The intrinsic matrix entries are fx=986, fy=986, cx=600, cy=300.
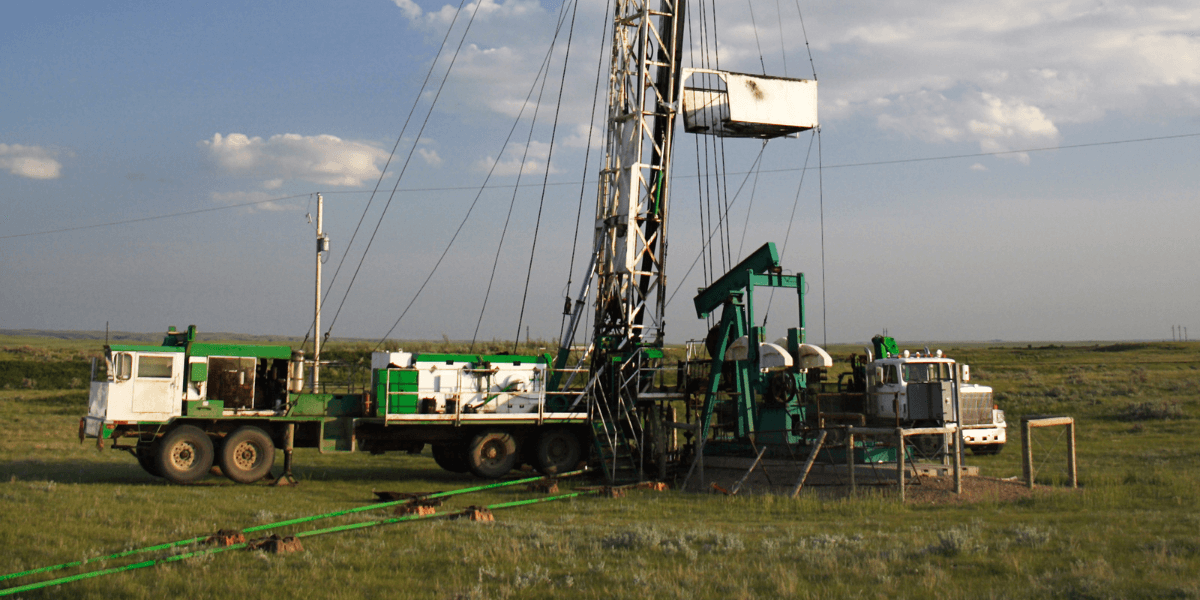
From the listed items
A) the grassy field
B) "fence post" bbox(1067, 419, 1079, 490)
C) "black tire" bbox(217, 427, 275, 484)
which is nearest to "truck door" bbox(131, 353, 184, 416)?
"black tire" bbox(217, 427, 275, 484)

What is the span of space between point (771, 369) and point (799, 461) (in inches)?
90.8

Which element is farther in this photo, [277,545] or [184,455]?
[184,455]

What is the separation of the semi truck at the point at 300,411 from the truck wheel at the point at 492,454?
0.03 meters

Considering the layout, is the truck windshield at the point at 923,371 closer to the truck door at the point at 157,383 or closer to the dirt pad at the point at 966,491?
the dirt pad at the point at 966,491

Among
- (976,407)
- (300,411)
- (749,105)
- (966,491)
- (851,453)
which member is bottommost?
Result: (966,491)

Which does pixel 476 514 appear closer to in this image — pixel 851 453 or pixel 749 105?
pixel 851 453

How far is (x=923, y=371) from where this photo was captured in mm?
23062

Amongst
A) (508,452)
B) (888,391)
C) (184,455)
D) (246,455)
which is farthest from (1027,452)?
(184,455)

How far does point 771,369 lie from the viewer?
72.5 feet

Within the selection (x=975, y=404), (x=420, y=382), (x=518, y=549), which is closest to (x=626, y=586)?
(x=518, y=549)

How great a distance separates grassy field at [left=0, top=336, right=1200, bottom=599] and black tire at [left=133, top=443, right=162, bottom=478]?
1.10ft

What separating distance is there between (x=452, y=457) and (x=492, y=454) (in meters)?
1.69

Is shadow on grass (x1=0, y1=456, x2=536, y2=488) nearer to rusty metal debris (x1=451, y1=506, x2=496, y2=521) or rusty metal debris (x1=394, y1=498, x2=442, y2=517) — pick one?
rusty metal debris (x1=394, y1=498, x2=442, y2=517)

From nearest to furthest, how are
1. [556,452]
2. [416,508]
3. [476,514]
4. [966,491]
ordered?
[476,514] < [416,508] < [966,491] < [556,452]
